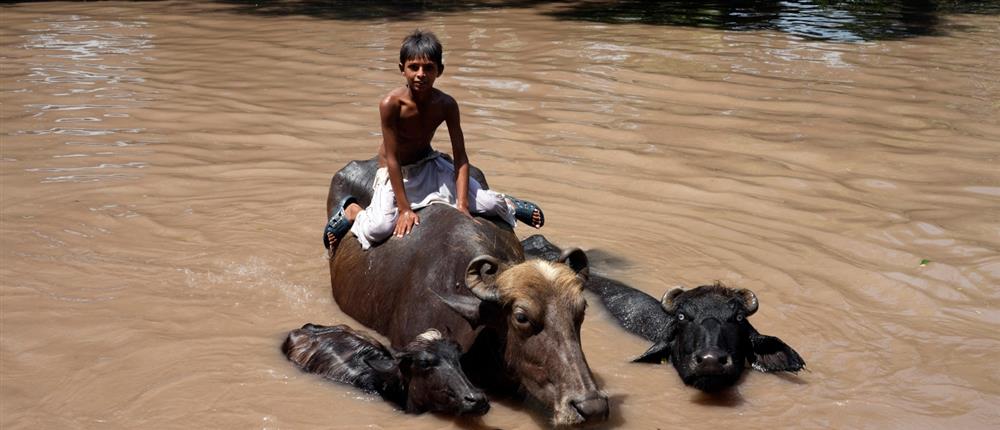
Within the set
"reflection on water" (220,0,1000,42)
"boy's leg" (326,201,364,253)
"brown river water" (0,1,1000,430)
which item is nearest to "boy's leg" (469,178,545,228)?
"boy's leg" (326,201,364,253)

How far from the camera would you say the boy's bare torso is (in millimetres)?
5777

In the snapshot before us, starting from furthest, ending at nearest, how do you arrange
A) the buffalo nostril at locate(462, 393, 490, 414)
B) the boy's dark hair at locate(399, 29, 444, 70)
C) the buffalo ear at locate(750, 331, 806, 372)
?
the boy's dark hair at locate(399, 29, 444, 70) < the buffalo ear at locate(750, 331, 806, 372) < the buffalo nostril at locate(462, 393, 490, 414)

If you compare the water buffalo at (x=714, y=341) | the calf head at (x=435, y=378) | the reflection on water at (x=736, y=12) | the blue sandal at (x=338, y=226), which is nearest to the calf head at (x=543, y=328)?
the calf head at (x=435, y=378)

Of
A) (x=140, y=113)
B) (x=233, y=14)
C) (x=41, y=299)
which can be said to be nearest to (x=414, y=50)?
(x=41, y=299)

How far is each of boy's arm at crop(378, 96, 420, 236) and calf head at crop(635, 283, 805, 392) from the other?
1.40 m

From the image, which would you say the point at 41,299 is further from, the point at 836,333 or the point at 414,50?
the point at 836,333

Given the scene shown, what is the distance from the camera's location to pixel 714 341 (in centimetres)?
494

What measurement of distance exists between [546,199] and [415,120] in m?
2.20

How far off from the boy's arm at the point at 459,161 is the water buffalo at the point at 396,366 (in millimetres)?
959

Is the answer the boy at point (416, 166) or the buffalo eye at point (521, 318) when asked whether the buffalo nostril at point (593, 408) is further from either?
the boy at point (416, 166)

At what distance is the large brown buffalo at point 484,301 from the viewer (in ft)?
13.9

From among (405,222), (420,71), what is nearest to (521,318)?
(405,222)

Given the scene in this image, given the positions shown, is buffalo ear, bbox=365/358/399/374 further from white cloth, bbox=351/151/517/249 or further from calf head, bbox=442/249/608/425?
white cloth, bbox=351/151/517/249

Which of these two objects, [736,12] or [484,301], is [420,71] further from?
[736,12]
